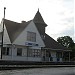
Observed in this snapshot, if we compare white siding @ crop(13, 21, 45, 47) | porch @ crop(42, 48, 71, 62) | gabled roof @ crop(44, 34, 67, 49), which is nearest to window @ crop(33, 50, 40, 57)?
white siding @ crop(13, 21, 45, 47)

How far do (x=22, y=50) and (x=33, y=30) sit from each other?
4884 millimetres

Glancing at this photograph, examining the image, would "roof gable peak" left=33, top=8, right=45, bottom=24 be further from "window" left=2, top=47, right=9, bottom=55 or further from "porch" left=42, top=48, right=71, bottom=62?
"window" left=2, top=47, right=9, bottom=55

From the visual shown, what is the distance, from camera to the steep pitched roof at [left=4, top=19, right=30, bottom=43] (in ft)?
154

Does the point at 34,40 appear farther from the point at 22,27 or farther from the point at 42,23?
the point at 42,23

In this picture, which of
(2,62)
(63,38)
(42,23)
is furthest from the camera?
Result: (63,38)

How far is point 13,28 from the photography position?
49.6m

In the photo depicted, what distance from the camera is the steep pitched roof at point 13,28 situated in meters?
46.8

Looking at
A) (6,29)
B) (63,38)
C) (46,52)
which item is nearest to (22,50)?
(6,29)

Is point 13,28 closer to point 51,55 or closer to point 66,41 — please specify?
point 51,55

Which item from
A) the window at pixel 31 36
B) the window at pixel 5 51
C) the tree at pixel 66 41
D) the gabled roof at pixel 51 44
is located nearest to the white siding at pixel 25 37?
the window at pixel 31 36

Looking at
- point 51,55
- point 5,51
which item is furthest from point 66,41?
point 5,51

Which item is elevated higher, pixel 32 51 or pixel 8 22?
pixel 8 22

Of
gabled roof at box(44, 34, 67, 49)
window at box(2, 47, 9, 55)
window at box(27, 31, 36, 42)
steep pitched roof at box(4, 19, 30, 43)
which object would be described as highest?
steep pitched roof at box(4, 19, 30, 43)

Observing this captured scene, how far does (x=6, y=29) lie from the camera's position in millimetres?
47375
